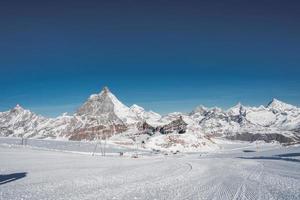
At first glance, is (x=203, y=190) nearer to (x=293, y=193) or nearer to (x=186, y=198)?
(x=186, y=198)

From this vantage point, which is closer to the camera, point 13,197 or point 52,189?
point 13,197

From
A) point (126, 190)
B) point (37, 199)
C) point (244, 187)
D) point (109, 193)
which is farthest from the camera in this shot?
point (244, 187)

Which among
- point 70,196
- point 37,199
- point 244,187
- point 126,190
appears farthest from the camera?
point 244,187

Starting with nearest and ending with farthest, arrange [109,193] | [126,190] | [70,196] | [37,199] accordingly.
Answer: [37,199], [70,196], [109,193], [126,190]

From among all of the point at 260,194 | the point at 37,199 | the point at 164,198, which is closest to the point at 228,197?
the point at 260,194

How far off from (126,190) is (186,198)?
4925mm

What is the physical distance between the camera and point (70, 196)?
21.4 metres

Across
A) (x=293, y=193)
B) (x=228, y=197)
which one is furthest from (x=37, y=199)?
(x=293, y=193)

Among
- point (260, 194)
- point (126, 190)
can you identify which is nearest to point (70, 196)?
point (126, 190)

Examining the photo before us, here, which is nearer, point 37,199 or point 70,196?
point 37,199

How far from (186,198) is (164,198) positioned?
1391 millimetres

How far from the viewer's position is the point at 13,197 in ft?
67.5

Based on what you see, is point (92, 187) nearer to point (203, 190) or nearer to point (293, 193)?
point (203, 190)

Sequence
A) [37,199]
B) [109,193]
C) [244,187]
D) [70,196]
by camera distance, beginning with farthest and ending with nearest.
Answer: [244,187]
[109,193]
[70,196]
[37,199]
